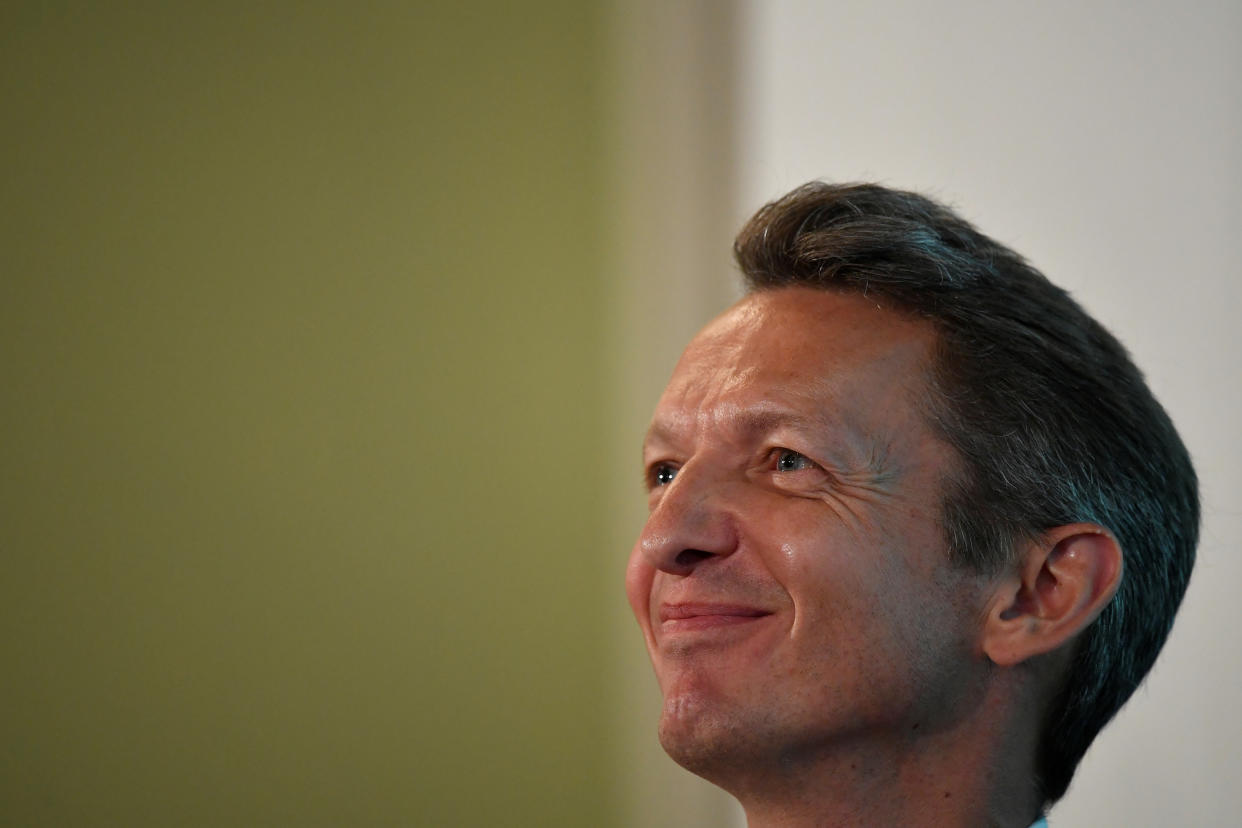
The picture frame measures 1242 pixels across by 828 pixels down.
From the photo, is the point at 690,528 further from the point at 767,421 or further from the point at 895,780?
the point at 895,780

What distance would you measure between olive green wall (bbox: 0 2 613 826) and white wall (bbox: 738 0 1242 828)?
25.1 inches

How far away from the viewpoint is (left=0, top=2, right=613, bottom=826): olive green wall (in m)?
1.75

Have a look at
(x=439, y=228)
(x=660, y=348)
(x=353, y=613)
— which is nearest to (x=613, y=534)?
(x=660, y=348)

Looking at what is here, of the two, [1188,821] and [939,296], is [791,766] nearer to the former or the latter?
[939,296]

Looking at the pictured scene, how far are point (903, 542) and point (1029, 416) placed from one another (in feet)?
0.69

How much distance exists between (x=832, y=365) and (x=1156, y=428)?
426mm

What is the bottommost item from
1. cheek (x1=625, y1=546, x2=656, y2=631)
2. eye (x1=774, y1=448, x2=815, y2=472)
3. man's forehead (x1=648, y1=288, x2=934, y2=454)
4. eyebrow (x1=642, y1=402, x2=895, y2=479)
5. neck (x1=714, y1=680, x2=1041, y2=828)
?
neck (x1=714, y1=680, x2=1041, y2=828)

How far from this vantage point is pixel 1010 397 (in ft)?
4.14

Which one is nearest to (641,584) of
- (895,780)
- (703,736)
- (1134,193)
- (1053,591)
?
(703,736)

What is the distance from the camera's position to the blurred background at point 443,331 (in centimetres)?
172

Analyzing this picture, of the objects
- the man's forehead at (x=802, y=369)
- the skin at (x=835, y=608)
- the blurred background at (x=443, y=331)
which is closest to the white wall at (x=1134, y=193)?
the blurred background at (x=443, y=331)

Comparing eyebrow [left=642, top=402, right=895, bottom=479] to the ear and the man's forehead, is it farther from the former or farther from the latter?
the ear

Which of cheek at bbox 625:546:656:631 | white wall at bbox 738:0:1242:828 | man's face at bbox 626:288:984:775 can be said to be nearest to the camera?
man's face at bbox 626:288:984:775

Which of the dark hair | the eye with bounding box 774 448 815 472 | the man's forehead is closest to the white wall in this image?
the dark hair
